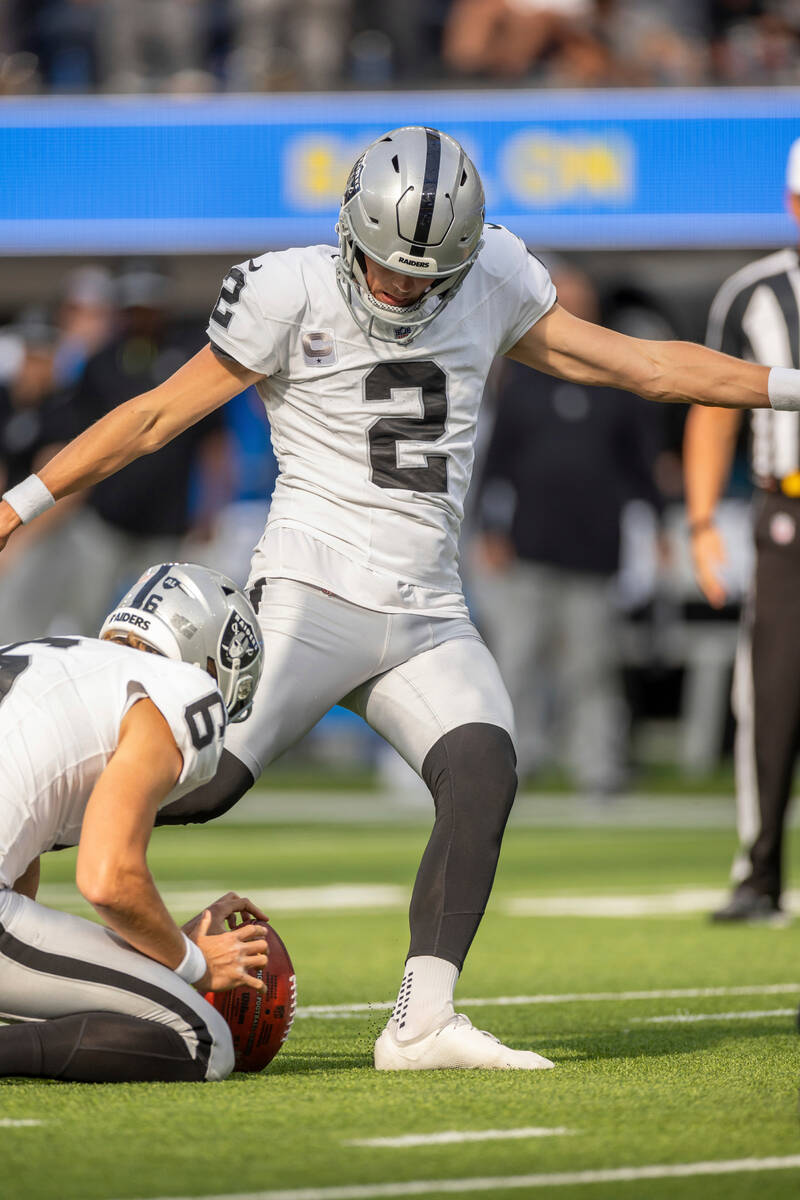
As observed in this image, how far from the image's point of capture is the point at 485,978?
5.59 m

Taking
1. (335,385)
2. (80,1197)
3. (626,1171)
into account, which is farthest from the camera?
(335,385)

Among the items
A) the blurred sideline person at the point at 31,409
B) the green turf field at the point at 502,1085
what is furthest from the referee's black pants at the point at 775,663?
the blurred sideline person at the point at 31,409

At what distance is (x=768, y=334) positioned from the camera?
21.1 ft

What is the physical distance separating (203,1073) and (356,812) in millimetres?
6901

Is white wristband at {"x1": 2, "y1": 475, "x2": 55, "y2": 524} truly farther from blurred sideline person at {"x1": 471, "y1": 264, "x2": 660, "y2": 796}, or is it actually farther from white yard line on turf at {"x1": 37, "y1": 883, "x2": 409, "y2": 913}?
blurred sideline person at {"x1": 471, "y1": 264, "x2": 660, "y2": 796}

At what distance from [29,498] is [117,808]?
0.88 metres

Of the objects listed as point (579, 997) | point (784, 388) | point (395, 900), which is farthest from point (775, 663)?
point (784, 388)

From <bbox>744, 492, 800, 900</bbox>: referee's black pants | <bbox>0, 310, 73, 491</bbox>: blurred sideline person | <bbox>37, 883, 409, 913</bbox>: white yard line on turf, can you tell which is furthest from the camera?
<bbox>0, 310, 73, 491</bbox>: blurred sideline person

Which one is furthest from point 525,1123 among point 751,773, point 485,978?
point 751,773

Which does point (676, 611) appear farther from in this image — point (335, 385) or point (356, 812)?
point (335, 385)

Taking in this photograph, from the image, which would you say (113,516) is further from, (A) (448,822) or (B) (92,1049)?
(B) (92,1049)

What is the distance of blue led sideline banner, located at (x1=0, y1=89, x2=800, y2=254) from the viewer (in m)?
13.8

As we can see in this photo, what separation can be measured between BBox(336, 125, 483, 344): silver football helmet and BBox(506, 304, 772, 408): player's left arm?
13.3 inches

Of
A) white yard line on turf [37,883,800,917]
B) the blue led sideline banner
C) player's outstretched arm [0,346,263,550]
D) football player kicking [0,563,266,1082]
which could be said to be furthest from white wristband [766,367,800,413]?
the blue led sideline banner
